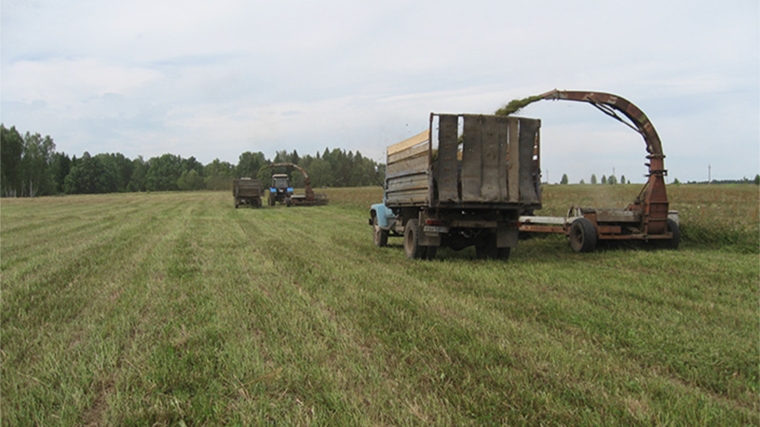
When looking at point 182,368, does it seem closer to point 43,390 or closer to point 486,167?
point 43,390

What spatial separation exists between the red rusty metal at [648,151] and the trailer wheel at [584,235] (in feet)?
3.78

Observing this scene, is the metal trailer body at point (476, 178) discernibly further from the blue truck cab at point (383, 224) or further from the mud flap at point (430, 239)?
the blue truck cab at point (383, 224)

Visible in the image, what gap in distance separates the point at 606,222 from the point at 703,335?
671 cm

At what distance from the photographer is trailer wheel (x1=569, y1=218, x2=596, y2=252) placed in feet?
35.0

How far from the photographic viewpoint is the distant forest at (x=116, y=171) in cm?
7356

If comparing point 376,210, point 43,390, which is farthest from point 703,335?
point 376,210

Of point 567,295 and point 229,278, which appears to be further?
point 229,278

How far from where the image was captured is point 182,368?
3.86m

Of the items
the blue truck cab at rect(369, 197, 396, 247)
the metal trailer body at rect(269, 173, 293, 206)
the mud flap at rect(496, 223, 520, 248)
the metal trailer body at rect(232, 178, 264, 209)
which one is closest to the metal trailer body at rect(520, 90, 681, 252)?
the mud flap at rect(496, 223, 520, 248)

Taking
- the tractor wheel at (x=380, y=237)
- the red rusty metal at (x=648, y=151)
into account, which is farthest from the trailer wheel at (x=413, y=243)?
the red rusty metal at (x=648, y=151)

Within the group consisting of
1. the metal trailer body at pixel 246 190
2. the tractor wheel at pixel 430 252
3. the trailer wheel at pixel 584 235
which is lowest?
the tractor wheel at pixel 430 252

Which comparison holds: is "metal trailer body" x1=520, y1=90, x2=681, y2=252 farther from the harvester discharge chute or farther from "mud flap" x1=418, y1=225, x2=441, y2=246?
"mud flap" x1=418, y1=225, x2=441, y2=246

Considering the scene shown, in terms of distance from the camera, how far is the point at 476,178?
31.3 ft

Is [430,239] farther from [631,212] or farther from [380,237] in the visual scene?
[631,212]
